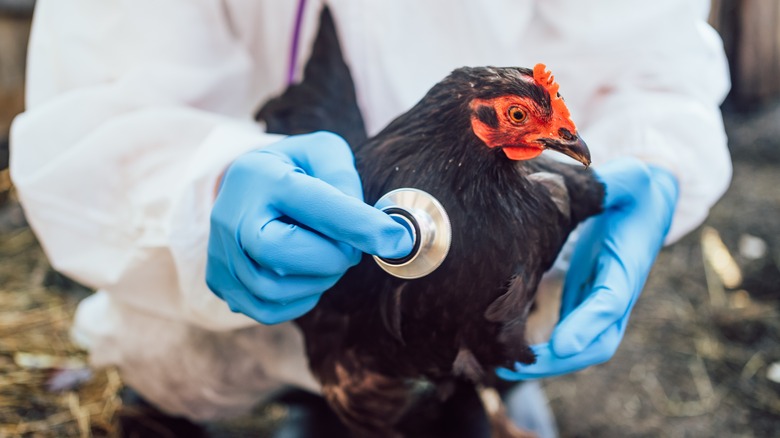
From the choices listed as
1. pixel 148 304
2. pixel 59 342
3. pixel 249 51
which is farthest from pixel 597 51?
pixel 59 342

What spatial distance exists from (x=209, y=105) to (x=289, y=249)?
69cm

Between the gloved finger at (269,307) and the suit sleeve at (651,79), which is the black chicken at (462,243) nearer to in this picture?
the gloved finger at (269,307)

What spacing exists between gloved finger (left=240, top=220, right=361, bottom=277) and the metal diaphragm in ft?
0.23

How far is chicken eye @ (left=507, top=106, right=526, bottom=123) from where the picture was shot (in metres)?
0.86

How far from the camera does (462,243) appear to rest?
0.93 m

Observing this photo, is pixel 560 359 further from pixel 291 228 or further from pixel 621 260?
pixel 291 228

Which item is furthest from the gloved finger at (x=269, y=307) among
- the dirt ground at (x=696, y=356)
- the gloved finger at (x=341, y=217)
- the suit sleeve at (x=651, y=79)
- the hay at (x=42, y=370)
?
the dirt ground at (x=696, y=356)

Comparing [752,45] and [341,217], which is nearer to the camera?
[341,217]

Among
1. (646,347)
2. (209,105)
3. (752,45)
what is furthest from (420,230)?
(752,45)

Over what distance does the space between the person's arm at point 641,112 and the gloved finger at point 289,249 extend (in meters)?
0.47

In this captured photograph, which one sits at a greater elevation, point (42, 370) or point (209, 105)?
point (209, 105)

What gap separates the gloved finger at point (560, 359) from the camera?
105 centimetres

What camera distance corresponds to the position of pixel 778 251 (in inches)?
99.9

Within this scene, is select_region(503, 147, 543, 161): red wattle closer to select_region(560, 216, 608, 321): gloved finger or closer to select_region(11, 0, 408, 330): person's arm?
select_region(560, 216, 608, 321): gloved finger
